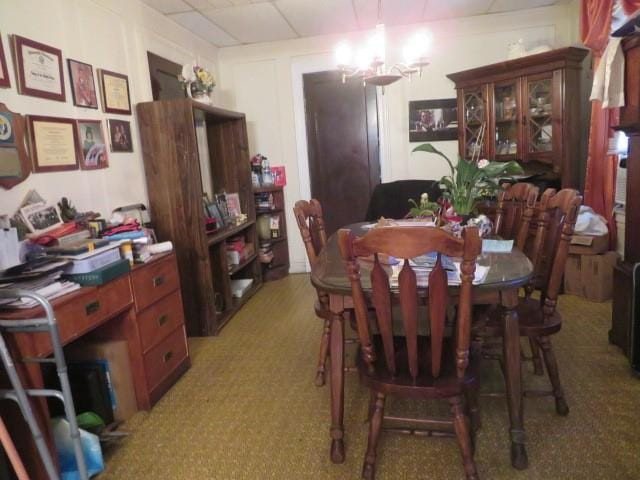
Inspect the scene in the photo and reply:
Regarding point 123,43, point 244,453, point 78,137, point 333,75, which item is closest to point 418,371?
point 244,453

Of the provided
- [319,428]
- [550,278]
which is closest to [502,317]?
[550,278]

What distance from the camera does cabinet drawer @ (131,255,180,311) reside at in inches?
80.9

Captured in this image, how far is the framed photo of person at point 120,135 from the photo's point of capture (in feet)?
8.58

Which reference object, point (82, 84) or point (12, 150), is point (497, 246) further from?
point (82, 84)

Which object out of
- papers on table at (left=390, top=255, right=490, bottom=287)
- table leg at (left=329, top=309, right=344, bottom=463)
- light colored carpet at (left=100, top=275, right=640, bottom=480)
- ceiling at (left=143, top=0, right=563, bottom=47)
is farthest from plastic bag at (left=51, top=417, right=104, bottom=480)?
ceiling at (left=143, top=0, right=563, bottom=47)

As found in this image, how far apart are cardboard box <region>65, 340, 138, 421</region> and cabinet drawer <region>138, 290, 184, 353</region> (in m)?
0.11

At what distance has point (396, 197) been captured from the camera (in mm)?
3770

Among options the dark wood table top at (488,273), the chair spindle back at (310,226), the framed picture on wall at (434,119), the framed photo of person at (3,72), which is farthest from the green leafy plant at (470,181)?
the framed picture on wall at (434,119)

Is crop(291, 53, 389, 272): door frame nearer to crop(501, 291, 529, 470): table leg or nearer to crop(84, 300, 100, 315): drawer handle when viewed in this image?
crop(84, 300, 100, 315): drawer handle

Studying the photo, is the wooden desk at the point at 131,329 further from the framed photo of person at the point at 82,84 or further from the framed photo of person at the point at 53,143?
the framed photo of person at the point at 82,84

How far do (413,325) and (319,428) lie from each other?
849 millimetres

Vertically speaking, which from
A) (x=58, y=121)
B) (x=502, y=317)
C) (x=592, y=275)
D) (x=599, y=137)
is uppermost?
(x=58, y=121)

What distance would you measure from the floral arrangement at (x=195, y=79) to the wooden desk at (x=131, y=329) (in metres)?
1.38

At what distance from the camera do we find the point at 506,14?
3748 mm
